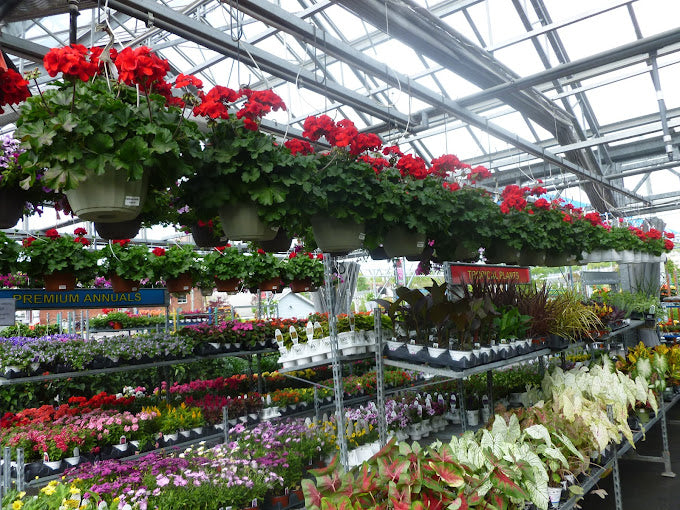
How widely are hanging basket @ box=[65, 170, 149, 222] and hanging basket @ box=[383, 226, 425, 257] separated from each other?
132 cm

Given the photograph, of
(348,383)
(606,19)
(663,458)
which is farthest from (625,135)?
(348,383)

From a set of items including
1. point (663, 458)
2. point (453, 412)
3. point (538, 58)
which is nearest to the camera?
point (663, 458)

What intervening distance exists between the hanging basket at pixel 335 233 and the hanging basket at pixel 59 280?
3.00m

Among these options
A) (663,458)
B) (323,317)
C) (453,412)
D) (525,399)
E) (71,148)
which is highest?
(71,148)

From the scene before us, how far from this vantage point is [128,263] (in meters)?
4.26

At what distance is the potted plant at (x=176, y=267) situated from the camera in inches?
177

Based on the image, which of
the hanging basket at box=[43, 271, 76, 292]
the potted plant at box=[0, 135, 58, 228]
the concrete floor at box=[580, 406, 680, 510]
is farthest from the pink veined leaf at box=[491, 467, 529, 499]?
the hanging basket at box=[43, 271, 76, 292]

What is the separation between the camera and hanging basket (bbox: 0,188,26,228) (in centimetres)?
164

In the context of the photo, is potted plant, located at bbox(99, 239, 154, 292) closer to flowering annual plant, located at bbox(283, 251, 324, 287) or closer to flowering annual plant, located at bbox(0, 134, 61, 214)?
flowering annual plant, located at bbox(283, 251, 324, 287)

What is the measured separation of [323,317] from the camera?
17.3 feet

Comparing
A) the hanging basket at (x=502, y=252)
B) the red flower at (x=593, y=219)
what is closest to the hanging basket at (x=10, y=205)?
the hanging basket at (x=502, y=252)

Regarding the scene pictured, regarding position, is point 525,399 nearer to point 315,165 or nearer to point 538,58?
point 315,165

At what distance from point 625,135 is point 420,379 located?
13.0ft

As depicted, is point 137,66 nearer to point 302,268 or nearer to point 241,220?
point 241,220
